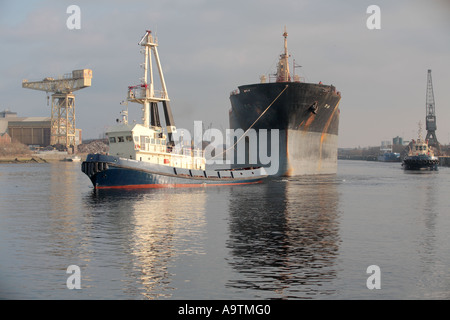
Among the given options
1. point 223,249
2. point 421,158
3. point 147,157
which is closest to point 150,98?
point 147,157

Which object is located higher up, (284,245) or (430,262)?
(284,245)

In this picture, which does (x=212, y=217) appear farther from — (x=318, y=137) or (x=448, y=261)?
(x=318, y=137)

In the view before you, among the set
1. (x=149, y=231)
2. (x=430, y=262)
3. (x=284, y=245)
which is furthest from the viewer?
(x=149, y=231)

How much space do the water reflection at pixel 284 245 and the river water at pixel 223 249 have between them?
41 mm

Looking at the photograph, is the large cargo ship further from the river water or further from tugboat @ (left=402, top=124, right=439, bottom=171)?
tugboat @ (left=402, top=124, right=439, bottom=171)

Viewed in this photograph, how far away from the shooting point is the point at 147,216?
29.2 meters

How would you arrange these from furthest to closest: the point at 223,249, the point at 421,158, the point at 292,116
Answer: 1. the point at 421,158
2. the point at 292,116
3. the point at 223,249

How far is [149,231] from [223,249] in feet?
18.5

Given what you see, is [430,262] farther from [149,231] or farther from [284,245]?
[149,231]

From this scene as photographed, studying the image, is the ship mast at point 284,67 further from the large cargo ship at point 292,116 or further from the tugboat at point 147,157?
the tugboat at point 147,157

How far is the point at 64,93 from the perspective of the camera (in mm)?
178125

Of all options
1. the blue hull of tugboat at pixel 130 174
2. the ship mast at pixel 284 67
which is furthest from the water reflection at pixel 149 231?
the ship mast at pixel 284 67

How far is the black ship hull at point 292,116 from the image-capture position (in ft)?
199

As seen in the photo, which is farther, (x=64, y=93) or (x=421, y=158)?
(x=64, y=93)
